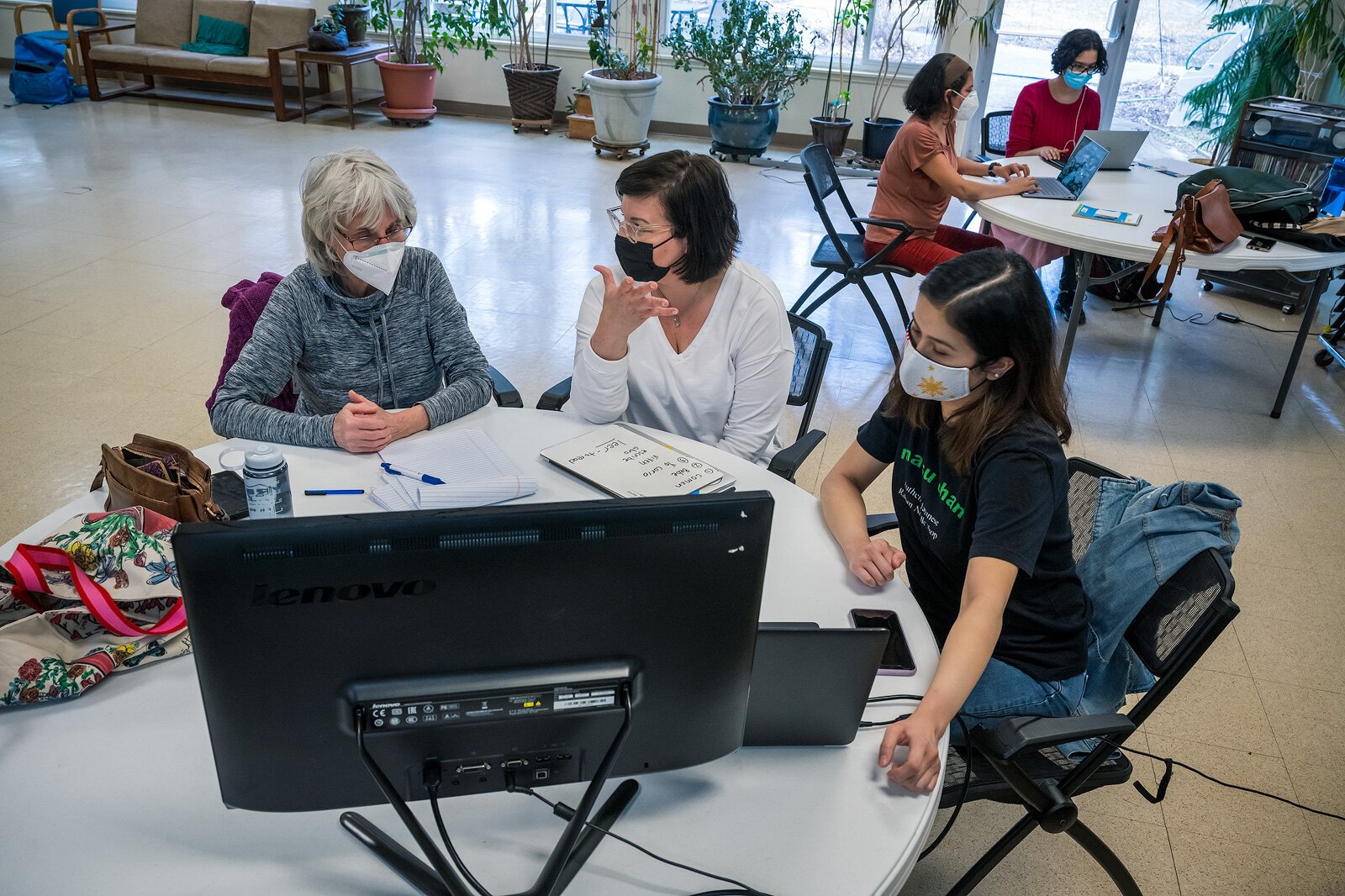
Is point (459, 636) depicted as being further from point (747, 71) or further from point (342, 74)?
point (342, 74)

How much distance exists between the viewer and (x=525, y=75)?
26.7 feet

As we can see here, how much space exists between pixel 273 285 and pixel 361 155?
425 mm

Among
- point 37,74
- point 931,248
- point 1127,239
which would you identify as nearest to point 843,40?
point 931,248

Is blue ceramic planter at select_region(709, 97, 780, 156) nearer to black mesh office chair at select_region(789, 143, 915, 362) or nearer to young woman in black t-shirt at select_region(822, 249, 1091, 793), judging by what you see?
black mesh office chair at select_region(789, 143, 915, 362)

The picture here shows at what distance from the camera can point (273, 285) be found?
7.69ft

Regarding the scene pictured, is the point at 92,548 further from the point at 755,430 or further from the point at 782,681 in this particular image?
the point at 755,430

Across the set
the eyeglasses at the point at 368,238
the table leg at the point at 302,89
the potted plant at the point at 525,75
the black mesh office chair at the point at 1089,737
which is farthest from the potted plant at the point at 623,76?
the black mesh office chair at the point at 1089,737

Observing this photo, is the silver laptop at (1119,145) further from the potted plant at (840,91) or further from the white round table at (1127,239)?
the potted plant at (840,91)

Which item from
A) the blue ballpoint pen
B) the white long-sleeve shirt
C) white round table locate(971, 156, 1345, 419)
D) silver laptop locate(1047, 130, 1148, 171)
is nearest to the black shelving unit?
silver laptop locate(1047, 130, 1148, 171)

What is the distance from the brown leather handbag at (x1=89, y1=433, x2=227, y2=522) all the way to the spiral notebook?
23.9 inches

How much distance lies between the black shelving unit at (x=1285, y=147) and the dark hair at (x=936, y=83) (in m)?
1.91

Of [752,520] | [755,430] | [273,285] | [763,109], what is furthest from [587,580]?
[763,109]

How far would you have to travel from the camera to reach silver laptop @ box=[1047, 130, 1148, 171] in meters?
4.62

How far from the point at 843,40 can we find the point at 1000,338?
24.0ft
